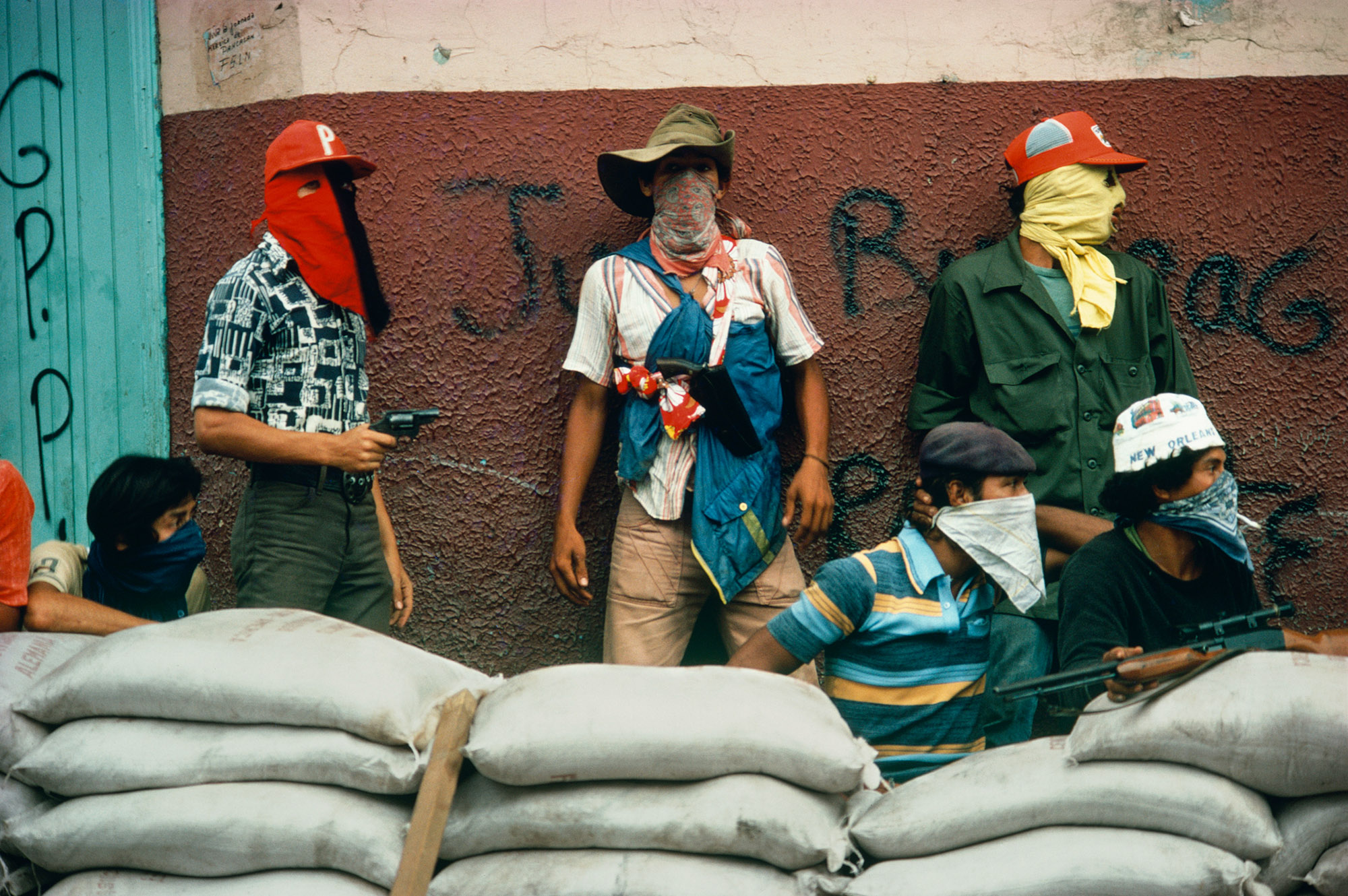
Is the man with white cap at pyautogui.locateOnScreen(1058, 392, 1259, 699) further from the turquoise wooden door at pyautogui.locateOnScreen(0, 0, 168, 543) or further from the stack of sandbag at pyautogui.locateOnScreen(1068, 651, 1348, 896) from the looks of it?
the turquoise wooden door at pyautogui.locateOnScreen(0, 0, 168, 543)

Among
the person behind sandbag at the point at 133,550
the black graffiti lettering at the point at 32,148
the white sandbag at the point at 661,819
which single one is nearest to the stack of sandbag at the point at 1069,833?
the white sandbag at the point at 661,819

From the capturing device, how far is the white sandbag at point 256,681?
2.12 m

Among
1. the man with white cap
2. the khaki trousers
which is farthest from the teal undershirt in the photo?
the khaki trousers

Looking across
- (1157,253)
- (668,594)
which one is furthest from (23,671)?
(1157,253)

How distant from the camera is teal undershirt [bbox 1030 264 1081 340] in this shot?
317 centimetres

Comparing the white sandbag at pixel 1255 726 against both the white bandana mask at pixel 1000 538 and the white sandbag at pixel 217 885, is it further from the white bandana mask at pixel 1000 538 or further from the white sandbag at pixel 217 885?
the white sandbag at pixel 217 885

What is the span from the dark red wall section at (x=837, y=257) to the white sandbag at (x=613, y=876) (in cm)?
159

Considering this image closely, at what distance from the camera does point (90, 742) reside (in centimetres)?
221

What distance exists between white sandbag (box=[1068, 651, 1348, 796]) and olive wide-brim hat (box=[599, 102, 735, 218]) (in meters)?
1.89

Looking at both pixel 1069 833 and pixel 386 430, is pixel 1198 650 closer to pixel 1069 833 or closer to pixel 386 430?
pixel 1069 833


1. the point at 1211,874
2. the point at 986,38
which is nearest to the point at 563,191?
the point at 986,38

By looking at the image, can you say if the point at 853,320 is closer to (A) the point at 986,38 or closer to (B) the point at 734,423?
(B) the point at 734,423

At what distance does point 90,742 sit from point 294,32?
7.67 ft

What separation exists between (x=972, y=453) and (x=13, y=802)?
7.17 feet
